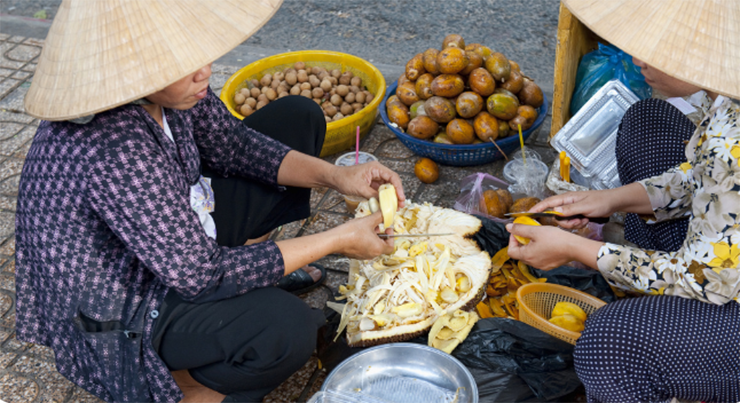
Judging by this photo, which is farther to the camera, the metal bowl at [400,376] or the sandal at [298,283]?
the sandal at [298,283]

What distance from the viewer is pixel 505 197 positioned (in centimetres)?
260

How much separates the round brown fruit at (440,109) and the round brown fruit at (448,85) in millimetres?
32

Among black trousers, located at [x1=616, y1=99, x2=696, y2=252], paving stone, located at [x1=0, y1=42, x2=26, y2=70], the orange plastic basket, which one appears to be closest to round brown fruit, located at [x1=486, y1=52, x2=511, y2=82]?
black trousers, located at [x1=616, y1=99, x2=696, y2=252]

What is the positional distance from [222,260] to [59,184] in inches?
18.4

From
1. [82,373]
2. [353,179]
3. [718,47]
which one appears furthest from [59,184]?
[718,47]

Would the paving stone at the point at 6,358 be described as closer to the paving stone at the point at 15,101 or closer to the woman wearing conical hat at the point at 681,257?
the woman wearing conical hat at the point at 681,257

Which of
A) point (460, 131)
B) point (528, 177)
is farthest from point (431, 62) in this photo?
point (528, 177)

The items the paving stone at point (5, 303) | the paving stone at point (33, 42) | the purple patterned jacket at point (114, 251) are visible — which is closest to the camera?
the purple patterned jacket at point (114, 251)

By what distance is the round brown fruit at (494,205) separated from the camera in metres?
2.56

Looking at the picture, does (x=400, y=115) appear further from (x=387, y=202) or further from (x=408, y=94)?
(x=387, y=202)

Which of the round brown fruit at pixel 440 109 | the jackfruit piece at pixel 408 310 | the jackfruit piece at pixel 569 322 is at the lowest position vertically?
the jackfruit piece at pixel 569 322

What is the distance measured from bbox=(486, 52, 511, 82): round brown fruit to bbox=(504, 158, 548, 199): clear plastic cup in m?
0.43

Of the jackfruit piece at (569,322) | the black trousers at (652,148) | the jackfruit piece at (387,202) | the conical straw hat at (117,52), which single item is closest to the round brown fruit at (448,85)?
the black trousers at (652,148)

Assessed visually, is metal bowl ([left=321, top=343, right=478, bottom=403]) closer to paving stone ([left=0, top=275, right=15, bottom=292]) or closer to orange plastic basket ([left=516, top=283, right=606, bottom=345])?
orange plastic basket ([left=516, top=283, right=606, bottom=345])
